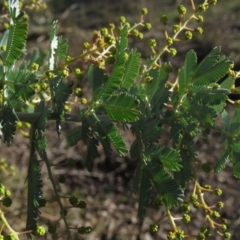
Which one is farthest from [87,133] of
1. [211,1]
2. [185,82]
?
[211,1]

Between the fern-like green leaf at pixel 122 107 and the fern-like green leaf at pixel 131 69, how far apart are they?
0.09 m

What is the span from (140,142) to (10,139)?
1.00 ft

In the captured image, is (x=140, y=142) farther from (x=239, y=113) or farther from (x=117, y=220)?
(x=117, y=220)

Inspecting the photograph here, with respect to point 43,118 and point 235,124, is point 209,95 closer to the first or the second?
point 235,124

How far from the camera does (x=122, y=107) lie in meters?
1.21

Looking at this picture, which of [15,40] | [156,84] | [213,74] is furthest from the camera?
[156,84]

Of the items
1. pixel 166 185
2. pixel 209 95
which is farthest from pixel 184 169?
pixel 209 95

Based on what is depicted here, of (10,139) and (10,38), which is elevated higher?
(10,38)

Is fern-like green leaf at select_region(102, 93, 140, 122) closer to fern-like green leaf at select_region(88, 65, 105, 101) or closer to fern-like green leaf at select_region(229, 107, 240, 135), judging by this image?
fern-like green leaf at select_region(88, 65, 105, 101)

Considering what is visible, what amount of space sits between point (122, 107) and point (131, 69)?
13 centimetres

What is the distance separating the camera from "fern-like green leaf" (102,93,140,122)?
1.19 meters

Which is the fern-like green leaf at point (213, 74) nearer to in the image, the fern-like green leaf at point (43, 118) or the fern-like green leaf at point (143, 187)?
the fern-like green leaf at point (143, 187)

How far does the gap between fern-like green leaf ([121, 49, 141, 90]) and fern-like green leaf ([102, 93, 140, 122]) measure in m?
0.09

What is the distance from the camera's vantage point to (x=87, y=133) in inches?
51.9
